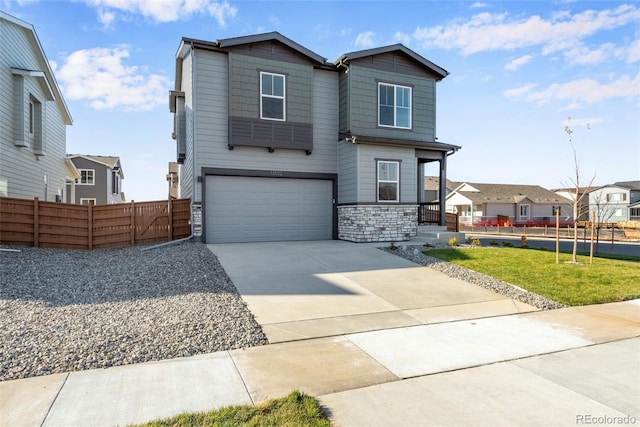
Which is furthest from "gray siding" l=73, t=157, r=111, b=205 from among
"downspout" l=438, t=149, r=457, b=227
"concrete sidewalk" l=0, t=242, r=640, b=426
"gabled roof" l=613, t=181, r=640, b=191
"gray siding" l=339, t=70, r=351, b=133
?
"gabled roof" l=613, t=181, r=640, b=191

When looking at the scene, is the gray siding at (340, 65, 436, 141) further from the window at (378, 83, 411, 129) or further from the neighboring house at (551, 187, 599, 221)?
the neighboring house at (551, 187, 599, 221)

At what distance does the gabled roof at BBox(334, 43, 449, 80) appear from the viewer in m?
13.5

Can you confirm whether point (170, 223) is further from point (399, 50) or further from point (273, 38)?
point (399, 50)

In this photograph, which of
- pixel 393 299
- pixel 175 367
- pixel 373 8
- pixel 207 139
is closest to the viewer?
pixel 175 367

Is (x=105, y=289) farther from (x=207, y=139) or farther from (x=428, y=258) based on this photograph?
(x=428, y=258)

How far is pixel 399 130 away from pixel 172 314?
11631 millimetres

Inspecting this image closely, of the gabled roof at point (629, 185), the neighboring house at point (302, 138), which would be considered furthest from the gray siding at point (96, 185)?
the gabled roof at point (629, 185)

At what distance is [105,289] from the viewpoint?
670 centimetres

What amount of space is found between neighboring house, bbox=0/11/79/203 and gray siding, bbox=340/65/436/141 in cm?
1126

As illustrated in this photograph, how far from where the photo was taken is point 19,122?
1232cm

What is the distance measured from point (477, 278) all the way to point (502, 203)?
3874cm

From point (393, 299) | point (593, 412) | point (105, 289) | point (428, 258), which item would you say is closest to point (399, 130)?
point (428, 258)

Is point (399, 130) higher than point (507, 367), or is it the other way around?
point (399, 130)

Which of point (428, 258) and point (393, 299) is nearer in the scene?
point (393, 299)
